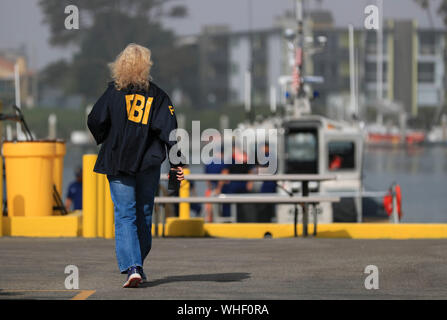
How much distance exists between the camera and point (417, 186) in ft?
225

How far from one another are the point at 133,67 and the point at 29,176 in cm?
494

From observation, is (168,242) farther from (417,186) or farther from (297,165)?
(417,186)

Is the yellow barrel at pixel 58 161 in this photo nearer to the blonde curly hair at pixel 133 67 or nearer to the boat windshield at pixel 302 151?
the blonde curly hair at pixel 133 67

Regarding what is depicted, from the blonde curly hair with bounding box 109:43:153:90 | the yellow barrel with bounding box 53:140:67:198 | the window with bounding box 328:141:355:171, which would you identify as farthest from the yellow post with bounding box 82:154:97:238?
the window with bounding box 328:141:355:171

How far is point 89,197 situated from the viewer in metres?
12.2

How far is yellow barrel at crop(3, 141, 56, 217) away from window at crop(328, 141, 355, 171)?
34.3 feet

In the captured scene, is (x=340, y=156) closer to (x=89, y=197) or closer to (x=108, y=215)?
(x=108, y=215)

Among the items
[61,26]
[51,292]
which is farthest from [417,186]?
[51,292]

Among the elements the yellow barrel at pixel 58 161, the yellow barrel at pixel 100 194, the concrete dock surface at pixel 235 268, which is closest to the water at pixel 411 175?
the yellow barrel at pixel 58 161

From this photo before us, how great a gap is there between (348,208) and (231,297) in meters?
14.7

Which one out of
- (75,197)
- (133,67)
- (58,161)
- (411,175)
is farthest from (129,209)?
(411,175)

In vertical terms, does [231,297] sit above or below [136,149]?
below
